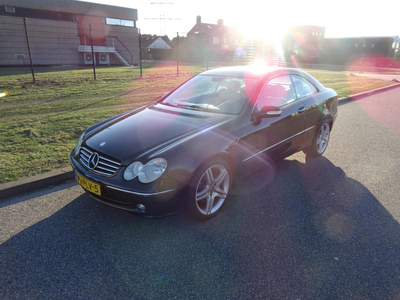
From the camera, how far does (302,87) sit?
476 cm

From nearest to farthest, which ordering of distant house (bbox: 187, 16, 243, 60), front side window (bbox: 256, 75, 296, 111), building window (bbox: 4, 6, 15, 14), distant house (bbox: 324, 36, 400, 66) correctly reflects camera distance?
front side window (bbox: 256, 75, 296, 111) → building window (bbox: 4, 6, 15, 14) → distant house (bbox: 324, 36, 400, 66) → distant house (bbox: 187, 16, 243, 60)

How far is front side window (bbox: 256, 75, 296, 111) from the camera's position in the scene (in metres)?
3.93

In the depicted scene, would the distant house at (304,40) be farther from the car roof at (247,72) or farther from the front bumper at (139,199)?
the front bumper at (139,199)

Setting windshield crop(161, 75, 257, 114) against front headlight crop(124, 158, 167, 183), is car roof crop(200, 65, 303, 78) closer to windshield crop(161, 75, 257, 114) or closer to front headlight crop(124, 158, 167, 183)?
windshield crop(161, 75, 257, 114)

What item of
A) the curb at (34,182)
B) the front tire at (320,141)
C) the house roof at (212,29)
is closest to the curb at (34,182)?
the curb at (34,182)

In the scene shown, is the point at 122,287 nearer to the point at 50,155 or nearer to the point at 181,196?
the point at 181,196

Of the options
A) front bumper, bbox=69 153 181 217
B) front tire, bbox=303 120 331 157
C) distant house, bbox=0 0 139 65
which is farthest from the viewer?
distant house, bbox=0 0 139 65

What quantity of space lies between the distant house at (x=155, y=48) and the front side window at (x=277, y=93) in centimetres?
4778

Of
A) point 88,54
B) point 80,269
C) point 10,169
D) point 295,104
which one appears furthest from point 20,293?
point 88,54

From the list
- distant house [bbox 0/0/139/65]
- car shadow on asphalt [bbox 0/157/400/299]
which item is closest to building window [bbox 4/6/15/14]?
distant house [bbox 0/0/139/65]

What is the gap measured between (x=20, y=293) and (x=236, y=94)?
3.09 meters

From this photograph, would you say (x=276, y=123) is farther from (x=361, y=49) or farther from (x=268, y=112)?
(x=361, y=49)

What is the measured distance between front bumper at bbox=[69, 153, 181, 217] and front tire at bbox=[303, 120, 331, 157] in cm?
309

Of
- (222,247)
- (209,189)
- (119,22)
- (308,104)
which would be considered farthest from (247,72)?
(119,22)
